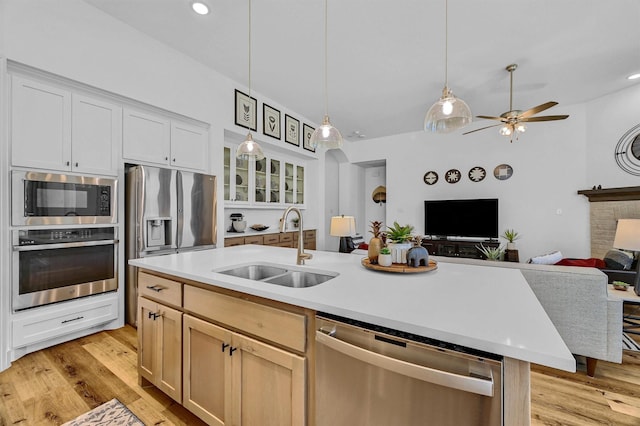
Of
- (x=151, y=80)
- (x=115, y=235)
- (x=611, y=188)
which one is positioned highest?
(x=151, y=80)

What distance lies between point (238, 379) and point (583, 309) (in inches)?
93.2

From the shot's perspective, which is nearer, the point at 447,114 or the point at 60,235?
the point at 447,114

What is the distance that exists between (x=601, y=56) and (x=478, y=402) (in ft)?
14.7

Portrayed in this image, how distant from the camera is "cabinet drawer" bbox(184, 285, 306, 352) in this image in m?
1.08

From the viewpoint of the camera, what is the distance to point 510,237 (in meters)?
4.84

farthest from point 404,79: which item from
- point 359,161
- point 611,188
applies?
point 611,188

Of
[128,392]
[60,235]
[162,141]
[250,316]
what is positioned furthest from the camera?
[162,141]

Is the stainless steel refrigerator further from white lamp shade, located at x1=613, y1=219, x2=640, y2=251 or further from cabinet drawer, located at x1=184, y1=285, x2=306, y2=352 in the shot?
white lamp shade, located at x1=613, y1=219, x2=640, y2=251

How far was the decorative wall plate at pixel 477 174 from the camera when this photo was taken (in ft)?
17.8

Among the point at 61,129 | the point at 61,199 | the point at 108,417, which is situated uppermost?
the point at 61,129

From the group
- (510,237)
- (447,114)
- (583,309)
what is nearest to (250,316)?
(447,114)

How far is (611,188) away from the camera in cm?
414

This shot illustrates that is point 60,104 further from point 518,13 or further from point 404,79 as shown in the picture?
point 518,13

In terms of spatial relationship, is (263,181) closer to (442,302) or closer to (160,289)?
(160,289)
